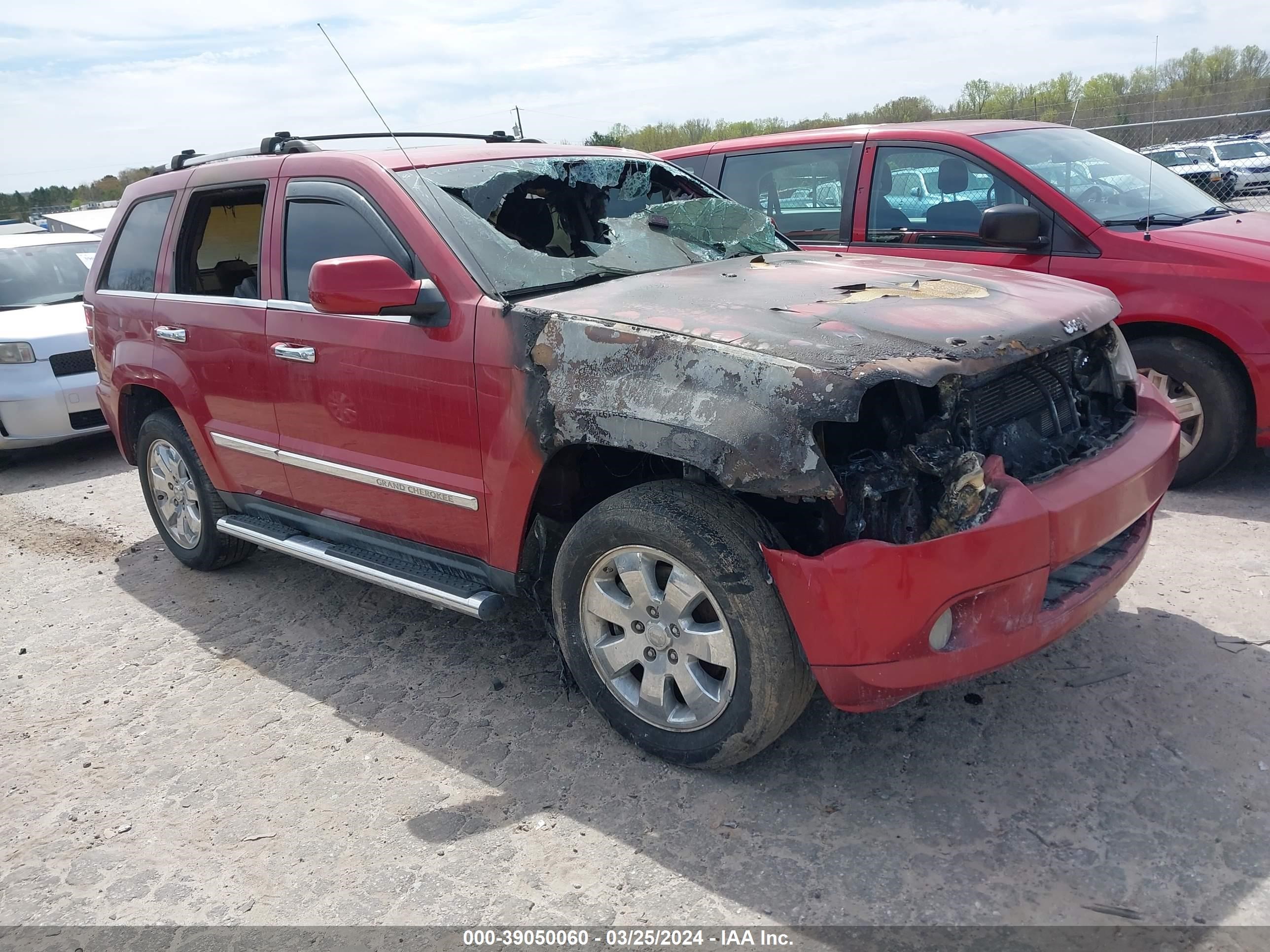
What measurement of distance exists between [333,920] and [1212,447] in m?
4.53

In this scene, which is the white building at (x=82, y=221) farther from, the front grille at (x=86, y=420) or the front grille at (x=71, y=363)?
the front grille at (x=86, y=420)

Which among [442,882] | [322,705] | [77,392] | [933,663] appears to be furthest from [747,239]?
[77,392]

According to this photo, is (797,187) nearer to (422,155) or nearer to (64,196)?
(422,155)

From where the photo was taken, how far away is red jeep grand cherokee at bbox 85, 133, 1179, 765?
256 cm

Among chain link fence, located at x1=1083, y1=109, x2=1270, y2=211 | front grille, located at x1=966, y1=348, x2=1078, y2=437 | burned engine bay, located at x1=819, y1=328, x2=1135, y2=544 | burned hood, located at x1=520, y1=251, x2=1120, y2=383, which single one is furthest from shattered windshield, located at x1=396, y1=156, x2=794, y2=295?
chain link fence, located at x1=1083, y1=109, x2=1270, y2=211

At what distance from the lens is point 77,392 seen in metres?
7.39

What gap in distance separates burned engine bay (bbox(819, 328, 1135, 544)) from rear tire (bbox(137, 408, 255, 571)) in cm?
334

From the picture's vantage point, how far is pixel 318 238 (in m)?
3.83

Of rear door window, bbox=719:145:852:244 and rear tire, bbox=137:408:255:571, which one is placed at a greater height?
rear door window, bbox=719:145:852:244

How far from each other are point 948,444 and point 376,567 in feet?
7.08

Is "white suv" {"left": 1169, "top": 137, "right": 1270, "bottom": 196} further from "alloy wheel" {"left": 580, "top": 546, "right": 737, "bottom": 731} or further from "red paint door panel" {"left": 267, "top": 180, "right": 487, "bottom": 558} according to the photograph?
"alloy wheel" {"left": 580, "top": 546, "right": 737, "bottom": 731}

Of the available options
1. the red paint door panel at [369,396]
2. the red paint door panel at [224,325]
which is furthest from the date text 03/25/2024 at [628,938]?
the red paint door panel at [224,325]

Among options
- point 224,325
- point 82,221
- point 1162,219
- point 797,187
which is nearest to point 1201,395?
point 1162,219

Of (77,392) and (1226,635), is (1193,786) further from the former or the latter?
(77,392)
